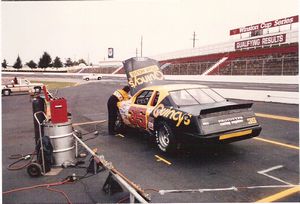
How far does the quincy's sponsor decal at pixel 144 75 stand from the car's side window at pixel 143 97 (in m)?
3.01

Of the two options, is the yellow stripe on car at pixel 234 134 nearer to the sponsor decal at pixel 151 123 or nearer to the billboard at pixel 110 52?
the sponsor decal at pixel 151 123

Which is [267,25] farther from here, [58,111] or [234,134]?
[58,111]

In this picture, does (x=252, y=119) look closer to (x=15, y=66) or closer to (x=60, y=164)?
(x=60, y=164)

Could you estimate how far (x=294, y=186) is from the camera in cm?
455

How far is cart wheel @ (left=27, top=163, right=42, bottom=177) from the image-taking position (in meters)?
5.44

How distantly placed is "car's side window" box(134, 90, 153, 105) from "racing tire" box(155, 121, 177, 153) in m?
1.13

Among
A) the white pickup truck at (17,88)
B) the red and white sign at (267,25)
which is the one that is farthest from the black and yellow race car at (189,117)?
the red and white sign at (267,25)

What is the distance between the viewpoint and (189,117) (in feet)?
18.1

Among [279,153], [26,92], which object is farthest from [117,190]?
[26,92]

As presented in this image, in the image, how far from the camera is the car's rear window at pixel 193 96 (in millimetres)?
6320

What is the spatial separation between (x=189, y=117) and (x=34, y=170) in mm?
3223

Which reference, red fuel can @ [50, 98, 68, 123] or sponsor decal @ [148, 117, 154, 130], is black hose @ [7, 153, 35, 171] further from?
sponsor decal @ [148, 117, 154, 130]

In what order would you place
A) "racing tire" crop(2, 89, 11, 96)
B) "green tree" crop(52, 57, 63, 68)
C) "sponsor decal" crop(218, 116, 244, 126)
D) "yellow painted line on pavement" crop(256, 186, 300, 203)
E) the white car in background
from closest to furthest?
"yellow painted line on pavement" crop(256, 186, 300, 203)
"sponsor decal" crop(218, 116, 244, 126)
"racing tire" crop(2, 89, 11, 96)
the white car in background
"green tree" crop(52, 57, 63, 68)

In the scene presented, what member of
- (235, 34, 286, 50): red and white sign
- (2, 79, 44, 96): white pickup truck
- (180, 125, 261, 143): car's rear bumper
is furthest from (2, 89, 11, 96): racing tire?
(235, 34, 286, 50): red and white sign
